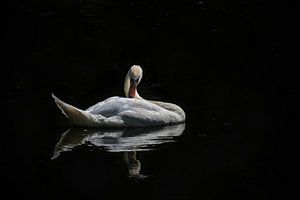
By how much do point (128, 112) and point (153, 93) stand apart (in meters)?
2.57

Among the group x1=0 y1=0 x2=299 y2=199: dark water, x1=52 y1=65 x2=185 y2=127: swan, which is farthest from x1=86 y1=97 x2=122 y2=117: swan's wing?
x1=0 y1=0 x2=299 y2=199: dark water

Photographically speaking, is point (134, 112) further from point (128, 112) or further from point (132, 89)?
point (132, 89)

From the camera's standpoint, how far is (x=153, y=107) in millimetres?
17422

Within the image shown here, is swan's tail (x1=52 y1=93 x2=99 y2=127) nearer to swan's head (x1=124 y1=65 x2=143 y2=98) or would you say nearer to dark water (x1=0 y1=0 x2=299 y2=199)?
dark water (x1=0 y1=0 x2=299 y2=199)

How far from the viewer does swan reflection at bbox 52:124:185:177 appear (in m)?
15.4

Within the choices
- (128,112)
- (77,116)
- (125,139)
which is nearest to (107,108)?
(128,112)

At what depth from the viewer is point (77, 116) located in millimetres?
16578

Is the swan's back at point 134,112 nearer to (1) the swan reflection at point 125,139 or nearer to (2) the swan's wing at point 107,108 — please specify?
(2) the swan's wing at point 107,108

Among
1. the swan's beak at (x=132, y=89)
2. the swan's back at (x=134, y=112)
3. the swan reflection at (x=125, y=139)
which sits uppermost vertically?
the swan's beak at (x=132, y=89)

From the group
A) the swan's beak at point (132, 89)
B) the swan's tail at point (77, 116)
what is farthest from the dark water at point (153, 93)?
the swan's beak at point (132, 89)

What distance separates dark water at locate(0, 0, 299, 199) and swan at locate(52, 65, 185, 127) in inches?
8.3

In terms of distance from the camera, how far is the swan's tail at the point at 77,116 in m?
16.5

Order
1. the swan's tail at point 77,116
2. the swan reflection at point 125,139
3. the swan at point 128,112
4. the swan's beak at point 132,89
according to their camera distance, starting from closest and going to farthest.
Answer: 1. the swan reflection at point 125,139
2. the swan's tail at point 77,116
3. the swan at point 128,112
4. the swan's beak at point 132,89

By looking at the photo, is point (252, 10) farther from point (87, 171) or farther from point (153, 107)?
point (87, 171)
